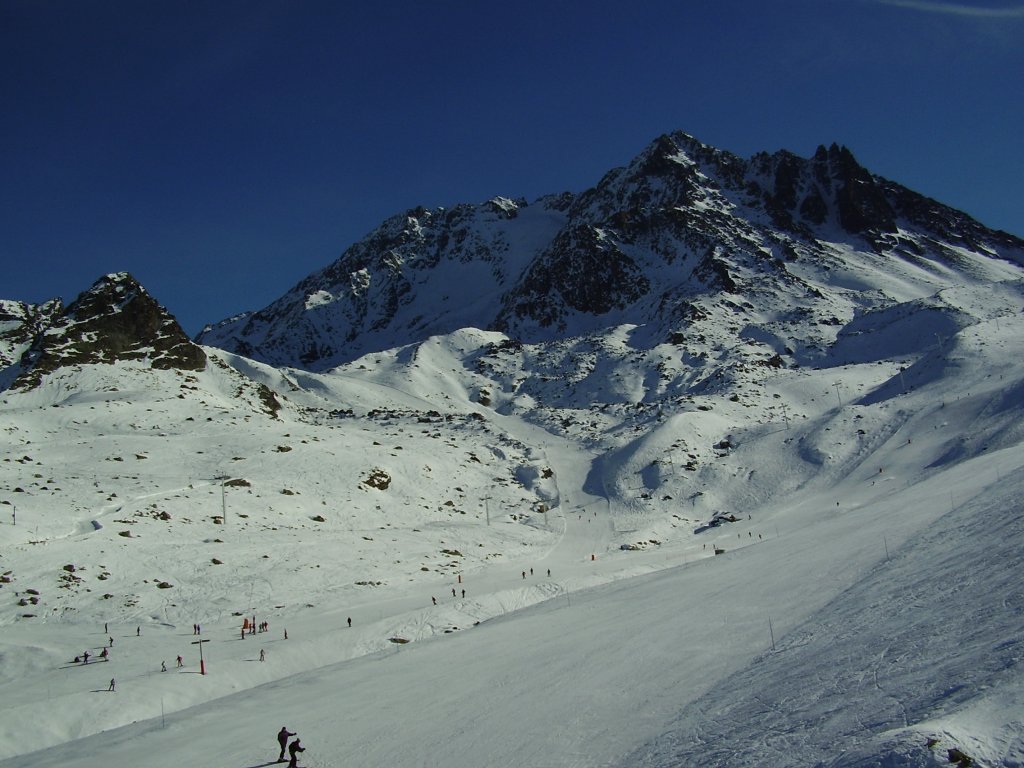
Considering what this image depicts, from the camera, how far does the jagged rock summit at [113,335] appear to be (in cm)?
9050

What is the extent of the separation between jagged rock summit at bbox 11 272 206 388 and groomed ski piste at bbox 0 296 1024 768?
14.3 ft

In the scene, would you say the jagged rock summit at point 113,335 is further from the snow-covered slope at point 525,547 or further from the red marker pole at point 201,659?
the red marker pole at point 201,659

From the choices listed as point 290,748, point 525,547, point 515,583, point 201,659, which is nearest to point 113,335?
point 525,547

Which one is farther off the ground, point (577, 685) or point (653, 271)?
point (653, 271)

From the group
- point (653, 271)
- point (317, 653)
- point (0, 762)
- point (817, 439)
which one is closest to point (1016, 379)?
point (817, 439)

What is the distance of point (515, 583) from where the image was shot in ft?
153

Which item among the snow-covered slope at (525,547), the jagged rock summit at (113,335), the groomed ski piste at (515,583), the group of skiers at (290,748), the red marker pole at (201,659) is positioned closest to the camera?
the groomed ski piste at (515,583)

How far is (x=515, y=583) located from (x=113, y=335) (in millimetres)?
74103

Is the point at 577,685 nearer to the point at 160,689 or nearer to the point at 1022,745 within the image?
the point at 1022,745

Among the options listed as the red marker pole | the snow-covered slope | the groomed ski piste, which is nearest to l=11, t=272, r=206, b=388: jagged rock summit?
the snow-covered slope

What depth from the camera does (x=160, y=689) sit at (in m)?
27.6

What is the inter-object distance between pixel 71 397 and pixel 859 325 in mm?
130269

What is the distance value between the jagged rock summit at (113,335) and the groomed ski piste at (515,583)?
4.37 m

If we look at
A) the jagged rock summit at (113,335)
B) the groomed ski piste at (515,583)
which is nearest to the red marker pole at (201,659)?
the groomed ski piste at (515,583)
